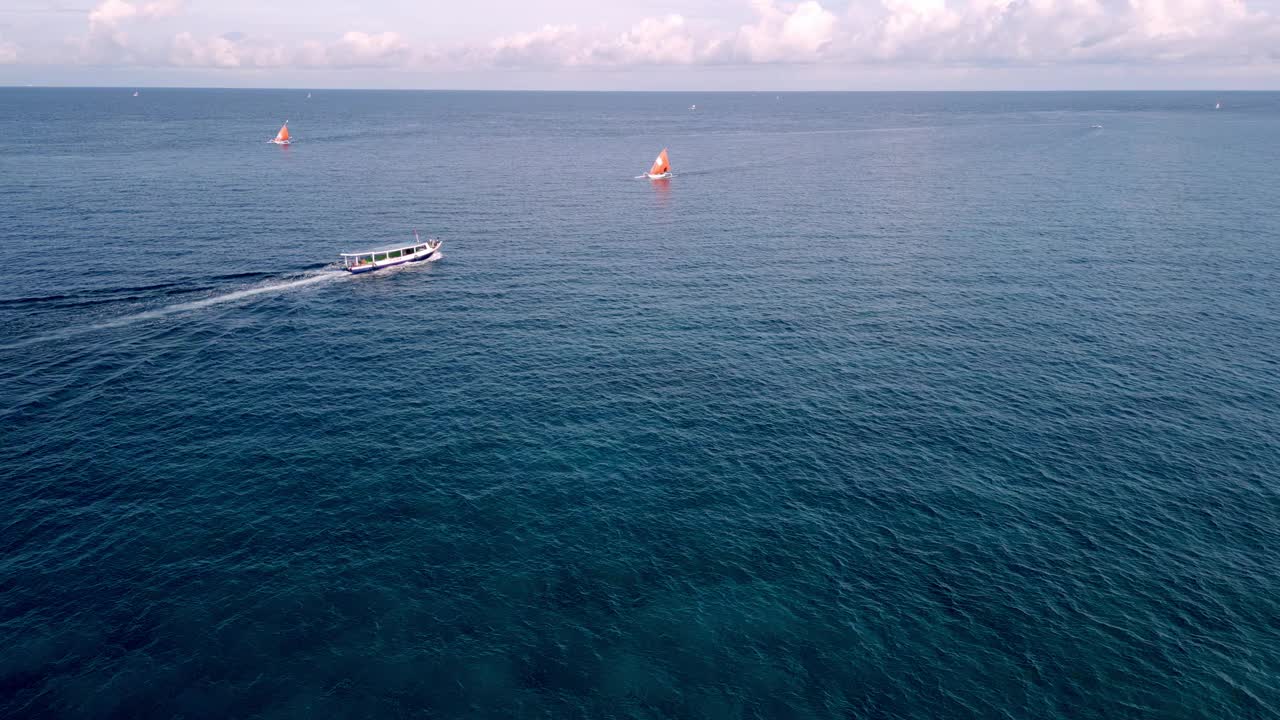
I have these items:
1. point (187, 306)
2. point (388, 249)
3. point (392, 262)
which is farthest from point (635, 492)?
point (388, 249)

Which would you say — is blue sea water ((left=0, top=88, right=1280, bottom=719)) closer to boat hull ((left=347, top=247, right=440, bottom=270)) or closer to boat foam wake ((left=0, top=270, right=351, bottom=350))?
boat foam wake ((left=0, top=270, right=351, bottom=350))


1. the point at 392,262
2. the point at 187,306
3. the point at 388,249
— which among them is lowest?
the point at 187,306

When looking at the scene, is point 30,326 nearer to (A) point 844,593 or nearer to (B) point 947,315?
(A) point 844,593

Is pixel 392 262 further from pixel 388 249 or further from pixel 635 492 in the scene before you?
pixel 635 492

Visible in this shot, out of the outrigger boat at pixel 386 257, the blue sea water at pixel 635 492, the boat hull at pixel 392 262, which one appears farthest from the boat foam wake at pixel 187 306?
the outrigger boat at pixel 386 257

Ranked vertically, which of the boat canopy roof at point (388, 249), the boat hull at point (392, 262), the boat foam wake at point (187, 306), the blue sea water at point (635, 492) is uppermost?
the boat canopy roof at point (388, 249)

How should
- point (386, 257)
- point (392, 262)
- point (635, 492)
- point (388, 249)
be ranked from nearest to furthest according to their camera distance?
point (635, 492), point (392, 262), point (386, 257), point (388, 249)

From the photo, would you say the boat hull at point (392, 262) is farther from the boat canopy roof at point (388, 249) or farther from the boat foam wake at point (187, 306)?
the boat foam wake at point (187, 306)

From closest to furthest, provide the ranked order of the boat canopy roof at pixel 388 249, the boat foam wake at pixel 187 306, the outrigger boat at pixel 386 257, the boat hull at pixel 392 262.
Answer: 1. the boat foam wake at pixel 187 306
2. the boat canopy roof at pixel 388 249
3. the boat hull at pixel 392 262
4. the outrigger boat at pixel 386 257
